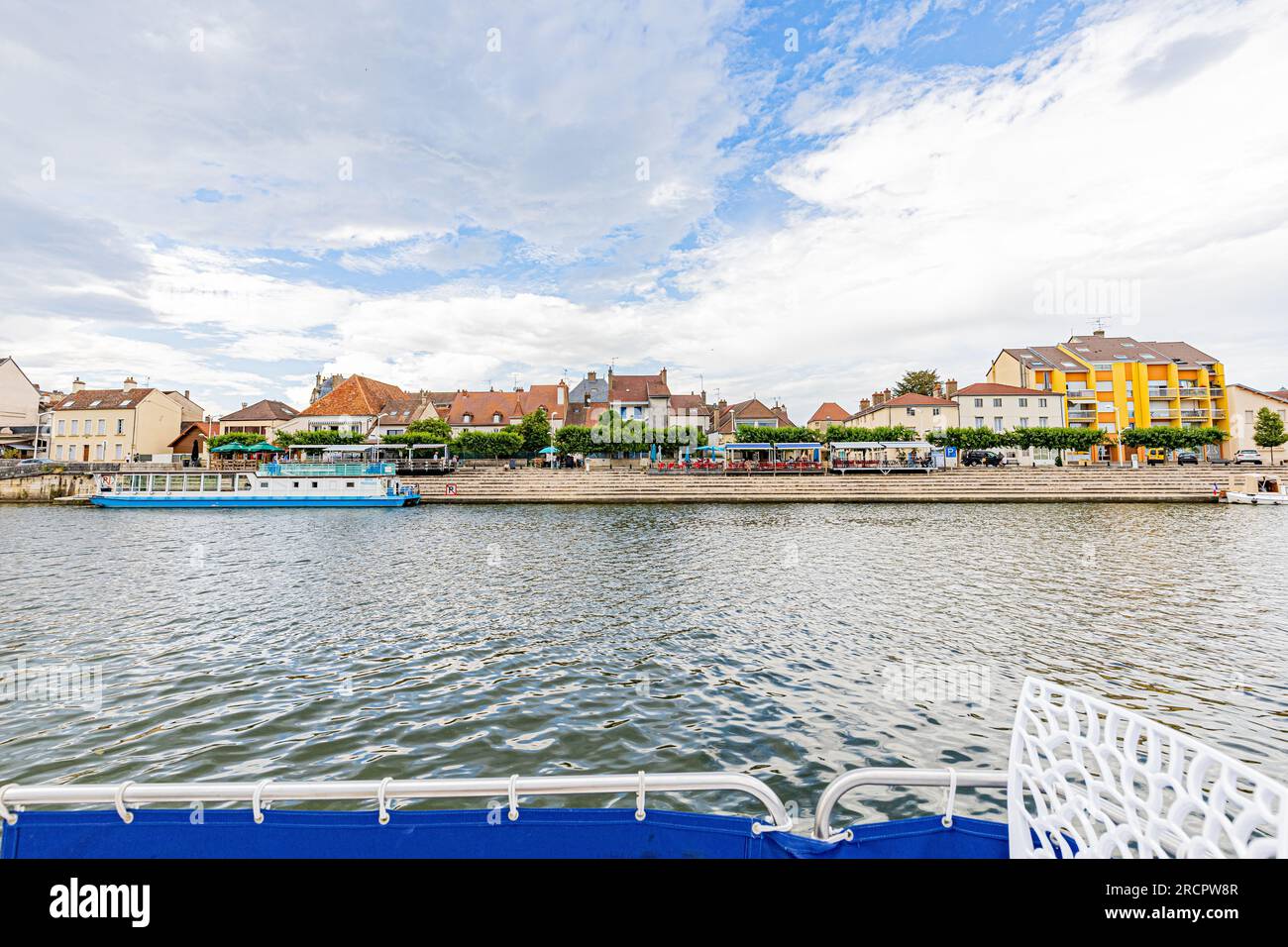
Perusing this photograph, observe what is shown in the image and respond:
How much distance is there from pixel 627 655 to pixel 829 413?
82.5 meters

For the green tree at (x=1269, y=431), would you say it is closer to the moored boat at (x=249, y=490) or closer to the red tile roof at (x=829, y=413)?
the red tile roof at (x=829, y=413)

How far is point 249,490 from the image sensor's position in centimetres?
5019

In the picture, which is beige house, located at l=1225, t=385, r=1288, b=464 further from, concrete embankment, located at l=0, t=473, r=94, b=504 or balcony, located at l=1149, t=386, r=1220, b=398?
concrete embankment, located at l=0, t=473, r=94, b=504

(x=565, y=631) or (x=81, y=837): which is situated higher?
(x=81, y=837)

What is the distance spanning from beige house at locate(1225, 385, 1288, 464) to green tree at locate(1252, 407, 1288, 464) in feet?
12.0

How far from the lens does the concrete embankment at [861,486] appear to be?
48062mm

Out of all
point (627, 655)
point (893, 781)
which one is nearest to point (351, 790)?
point (893, 781)

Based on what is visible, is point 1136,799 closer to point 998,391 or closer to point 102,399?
point 998,391

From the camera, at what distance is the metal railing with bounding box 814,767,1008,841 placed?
3502 millimetres

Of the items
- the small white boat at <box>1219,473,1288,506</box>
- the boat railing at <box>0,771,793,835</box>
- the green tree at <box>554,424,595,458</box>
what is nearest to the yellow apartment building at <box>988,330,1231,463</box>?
the small white boat at <box>1219,473,1288,506</box>

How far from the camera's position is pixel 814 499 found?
163 ft
